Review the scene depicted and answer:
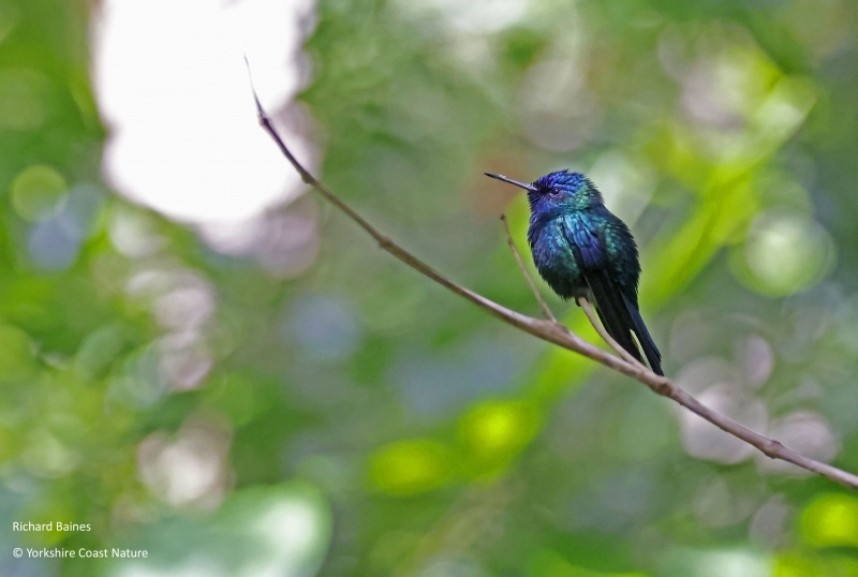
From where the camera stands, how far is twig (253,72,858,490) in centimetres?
96

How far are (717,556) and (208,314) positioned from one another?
167 cm

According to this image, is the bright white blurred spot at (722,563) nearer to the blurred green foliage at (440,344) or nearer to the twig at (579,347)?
the blurred green foliage at (440,344)

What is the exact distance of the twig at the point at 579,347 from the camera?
3.15 ft

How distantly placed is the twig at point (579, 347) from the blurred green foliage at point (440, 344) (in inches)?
24.2

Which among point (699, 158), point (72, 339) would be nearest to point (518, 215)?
point (699, 158)

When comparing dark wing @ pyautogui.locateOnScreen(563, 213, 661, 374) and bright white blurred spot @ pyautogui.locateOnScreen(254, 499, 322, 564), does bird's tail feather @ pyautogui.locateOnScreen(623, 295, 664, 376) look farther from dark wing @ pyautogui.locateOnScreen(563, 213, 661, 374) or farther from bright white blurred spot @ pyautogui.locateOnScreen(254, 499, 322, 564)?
bright white blurred spot @ pyautogui.locateOnScreen(254, 499, 322, 564)

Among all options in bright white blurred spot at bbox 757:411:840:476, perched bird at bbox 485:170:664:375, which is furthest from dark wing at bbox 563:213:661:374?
bright white blurred spot at bbox 757:411:840:476

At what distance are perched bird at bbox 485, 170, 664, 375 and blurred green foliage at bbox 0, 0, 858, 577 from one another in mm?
349

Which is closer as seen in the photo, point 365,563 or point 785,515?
point 365,563

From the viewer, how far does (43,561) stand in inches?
71.1

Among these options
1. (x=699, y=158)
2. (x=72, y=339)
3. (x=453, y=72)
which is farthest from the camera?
(x=453, y=72)

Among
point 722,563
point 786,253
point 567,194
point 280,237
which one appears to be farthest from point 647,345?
point 280,237

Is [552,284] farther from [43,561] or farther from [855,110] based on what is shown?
[855,110]

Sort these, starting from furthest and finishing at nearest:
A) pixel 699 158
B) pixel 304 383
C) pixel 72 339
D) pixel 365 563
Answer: pixel 304 383
pixel 699 158
pixel 72 339
pixel 365 563
